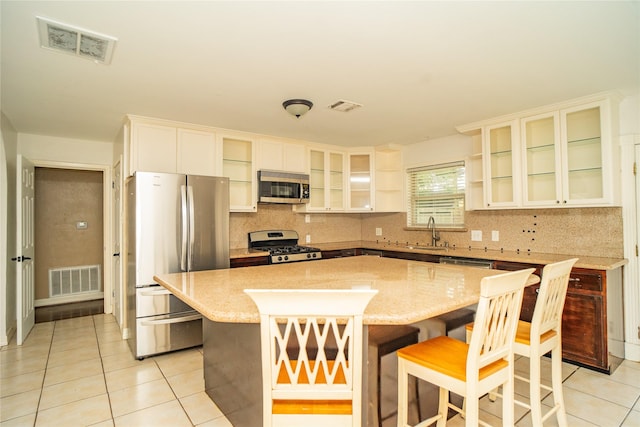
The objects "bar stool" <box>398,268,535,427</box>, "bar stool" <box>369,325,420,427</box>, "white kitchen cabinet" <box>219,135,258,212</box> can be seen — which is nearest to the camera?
"bar stool" <box>398,268,535,427</box>

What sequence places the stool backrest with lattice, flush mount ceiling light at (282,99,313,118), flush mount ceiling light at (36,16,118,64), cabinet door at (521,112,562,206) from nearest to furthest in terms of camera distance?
the stool backrest with lattice < flush mount ceiling light at (36,16,118,64) < flush mount ceiling light at (282,99,313,118) < cabinet door at (521,112,562,206)

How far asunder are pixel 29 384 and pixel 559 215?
195 inches

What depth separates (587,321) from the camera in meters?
2.74

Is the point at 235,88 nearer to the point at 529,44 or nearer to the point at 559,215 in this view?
the point at 529,44

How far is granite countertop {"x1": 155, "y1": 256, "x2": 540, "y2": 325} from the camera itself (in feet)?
4.58

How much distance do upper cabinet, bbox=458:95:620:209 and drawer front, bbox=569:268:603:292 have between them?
670mm

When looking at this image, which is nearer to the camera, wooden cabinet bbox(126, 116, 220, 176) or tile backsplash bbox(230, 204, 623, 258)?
tile backsplash bbox(230, 204, 623, 258)

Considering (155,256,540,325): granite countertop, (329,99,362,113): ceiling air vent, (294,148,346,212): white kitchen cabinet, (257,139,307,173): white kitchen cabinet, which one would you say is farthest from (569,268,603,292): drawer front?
→ (257,139,307,173): white kitchen cabinet

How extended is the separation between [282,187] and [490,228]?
263 cm

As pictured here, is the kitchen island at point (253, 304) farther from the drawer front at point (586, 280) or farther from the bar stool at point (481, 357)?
the drawer front at point (586, 280)

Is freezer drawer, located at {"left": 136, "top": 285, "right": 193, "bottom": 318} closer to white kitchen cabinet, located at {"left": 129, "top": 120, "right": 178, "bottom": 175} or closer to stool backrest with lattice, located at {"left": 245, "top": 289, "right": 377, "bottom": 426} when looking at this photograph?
white kitchen cabinet, located at {"left": 129, "top": 120, "right": 178, "bottom": 175}

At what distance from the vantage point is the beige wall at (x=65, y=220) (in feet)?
16.8

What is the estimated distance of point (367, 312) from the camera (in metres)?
1.39

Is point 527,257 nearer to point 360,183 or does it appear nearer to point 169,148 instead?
point 360,183
